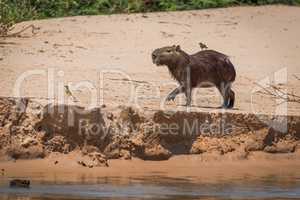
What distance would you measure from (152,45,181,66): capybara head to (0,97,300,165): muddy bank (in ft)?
3.71

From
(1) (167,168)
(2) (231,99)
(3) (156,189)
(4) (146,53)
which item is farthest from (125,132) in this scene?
(4) (146,53)

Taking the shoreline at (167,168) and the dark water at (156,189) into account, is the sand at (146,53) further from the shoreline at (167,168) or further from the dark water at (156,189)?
the dark water at (156,189)

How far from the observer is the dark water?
940cm

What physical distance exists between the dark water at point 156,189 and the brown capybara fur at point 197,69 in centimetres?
189

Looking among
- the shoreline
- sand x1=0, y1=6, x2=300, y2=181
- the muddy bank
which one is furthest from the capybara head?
the shoreline

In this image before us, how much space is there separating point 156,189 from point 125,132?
1.10 metres

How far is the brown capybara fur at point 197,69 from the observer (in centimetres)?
1211

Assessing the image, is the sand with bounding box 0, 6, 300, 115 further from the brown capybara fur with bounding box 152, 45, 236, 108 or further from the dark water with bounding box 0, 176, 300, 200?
the dark water with bounding box 0, 176, 300, 200

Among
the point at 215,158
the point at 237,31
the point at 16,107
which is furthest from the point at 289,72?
the point at 16,107

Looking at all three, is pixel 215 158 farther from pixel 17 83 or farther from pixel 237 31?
pixel 237 31

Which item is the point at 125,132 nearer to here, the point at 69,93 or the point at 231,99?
the point at 69,93

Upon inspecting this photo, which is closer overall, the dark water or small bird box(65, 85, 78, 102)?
the dark water

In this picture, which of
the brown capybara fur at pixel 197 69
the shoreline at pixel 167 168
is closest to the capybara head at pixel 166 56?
the brown capybara fur at pixel 197 69

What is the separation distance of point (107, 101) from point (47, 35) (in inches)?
130
